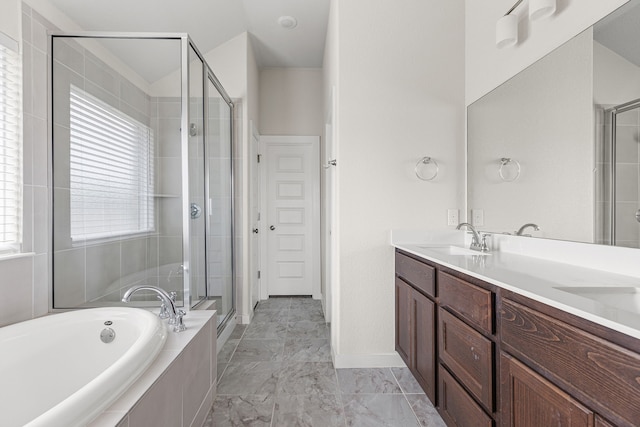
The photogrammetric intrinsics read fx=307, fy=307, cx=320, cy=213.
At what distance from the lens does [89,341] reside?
1418 millimetres

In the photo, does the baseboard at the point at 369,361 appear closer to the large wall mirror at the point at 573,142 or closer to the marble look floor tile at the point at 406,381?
Answer: the marble look floor tile at the point at 406,381

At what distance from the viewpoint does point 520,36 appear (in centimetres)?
167

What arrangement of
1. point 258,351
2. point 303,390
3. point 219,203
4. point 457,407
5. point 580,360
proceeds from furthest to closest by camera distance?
point 219,203
point 258,351
point 303,390
point 457,407
point 580,360

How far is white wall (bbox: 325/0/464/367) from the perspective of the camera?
2.09 meters

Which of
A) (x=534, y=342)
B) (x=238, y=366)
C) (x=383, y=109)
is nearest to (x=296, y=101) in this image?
(x=383, y=109)

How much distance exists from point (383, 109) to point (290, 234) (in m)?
2.10

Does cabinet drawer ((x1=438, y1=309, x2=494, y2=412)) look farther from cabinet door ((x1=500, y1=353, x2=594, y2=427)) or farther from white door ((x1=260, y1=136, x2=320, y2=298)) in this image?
white door ((x1=260, y1=136, x2=320, y2=298))

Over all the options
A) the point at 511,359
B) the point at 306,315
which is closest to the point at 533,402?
the point at 511,359

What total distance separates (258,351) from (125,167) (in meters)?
1.60

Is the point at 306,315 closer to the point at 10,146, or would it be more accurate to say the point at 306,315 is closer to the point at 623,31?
the point at 10,146

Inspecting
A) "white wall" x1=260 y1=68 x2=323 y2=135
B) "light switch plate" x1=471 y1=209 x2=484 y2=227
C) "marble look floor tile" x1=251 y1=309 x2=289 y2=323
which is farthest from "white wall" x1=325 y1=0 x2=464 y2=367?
"white wall" x1=260 y1=68 x2=323 y2=135

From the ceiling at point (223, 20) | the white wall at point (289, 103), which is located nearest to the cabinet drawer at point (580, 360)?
the ceiling at point (223, 20)

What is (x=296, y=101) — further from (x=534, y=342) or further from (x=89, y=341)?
(x=534, y=342)

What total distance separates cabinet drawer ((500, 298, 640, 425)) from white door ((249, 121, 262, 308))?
8.25ft
